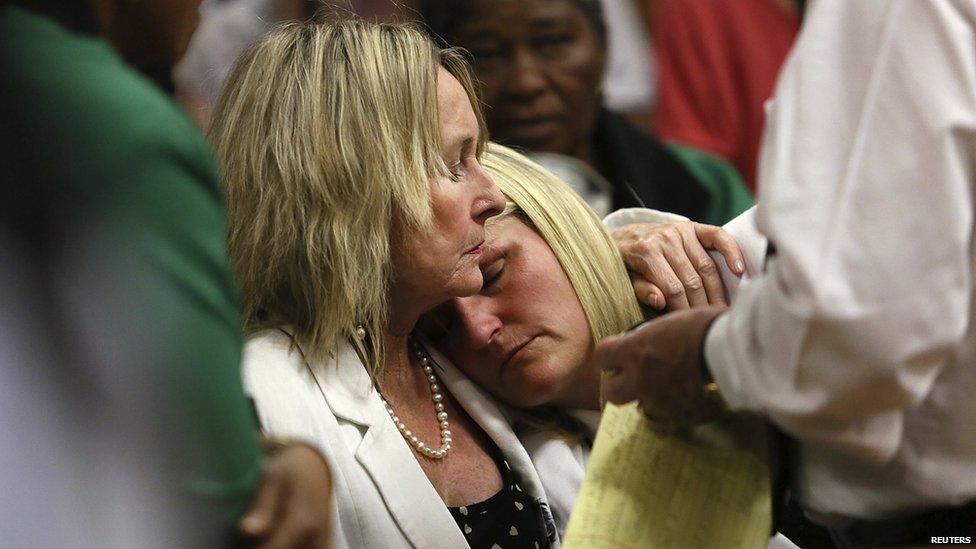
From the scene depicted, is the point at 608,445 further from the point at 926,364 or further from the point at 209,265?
the point at 209,265

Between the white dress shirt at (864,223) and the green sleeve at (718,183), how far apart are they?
5.86 ft

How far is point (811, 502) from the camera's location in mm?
1210

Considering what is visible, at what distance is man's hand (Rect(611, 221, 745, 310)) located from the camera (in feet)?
5.51

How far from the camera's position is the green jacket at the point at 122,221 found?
0.81 metres

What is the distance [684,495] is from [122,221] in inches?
27.6

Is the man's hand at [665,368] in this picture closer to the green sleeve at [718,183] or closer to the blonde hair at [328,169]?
the blonde hair at [328,169]

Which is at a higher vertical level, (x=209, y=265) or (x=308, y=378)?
(x=209, y=265)

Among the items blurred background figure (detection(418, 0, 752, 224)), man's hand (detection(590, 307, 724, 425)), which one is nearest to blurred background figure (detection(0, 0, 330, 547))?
man's hand (detection(590, 307, 724, 425))

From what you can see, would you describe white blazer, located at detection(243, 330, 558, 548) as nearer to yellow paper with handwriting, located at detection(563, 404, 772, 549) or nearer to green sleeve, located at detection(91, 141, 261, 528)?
yellow paper with handwriting, located at detection(563, 404, 772, 549)

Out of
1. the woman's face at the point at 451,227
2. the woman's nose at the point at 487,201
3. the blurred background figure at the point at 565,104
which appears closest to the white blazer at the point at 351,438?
the woman's face at the point at 451,227

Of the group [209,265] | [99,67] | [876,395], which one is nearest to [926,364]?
[876,395]

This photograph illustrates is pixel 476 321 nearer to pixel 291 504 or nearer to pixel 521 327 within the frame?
pixel 521 327

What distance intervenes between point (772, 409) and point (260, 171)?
778 millimetres

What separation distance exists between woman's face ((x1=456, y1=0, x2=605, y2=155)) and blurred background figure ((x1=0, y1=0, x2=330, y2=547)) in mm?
2028
